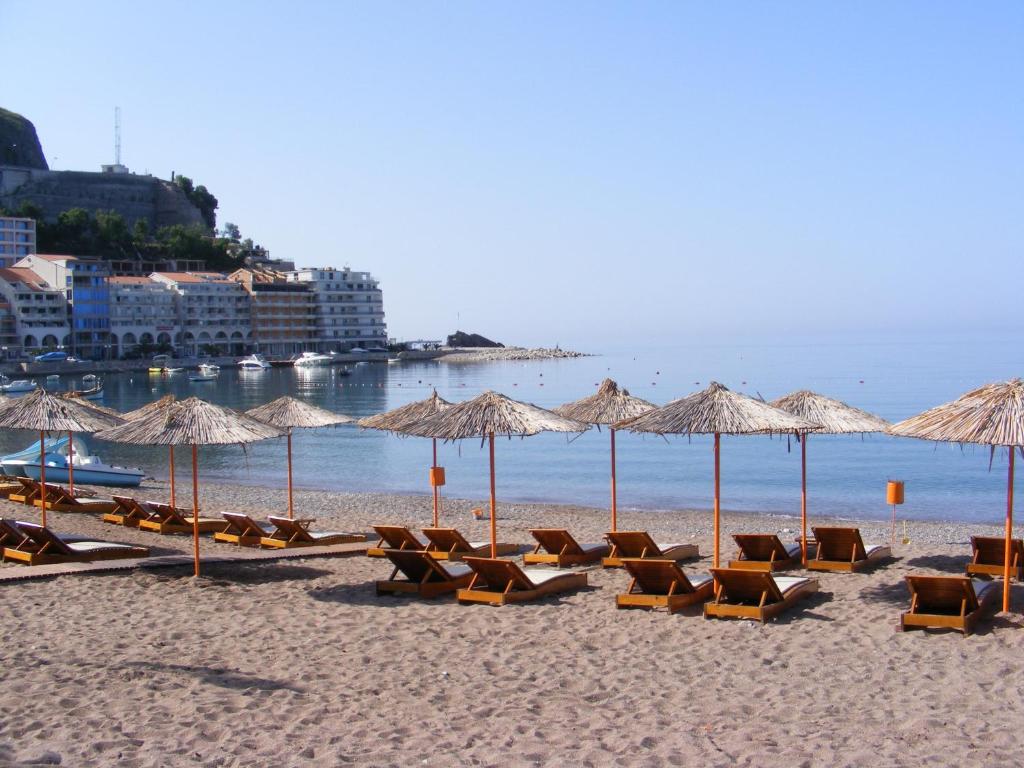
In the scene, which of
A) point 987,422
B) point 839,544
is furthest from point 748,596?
point 839,544

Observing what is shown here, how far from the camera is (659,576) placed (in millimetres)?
9883

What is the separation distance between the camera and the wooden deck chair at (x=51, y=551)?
11.7 meters

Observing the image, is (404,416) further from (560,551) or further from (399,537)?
(560,551)

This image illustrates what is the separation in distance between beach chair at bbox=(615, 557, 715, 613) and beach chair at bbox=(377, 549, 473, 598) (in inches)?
69.4

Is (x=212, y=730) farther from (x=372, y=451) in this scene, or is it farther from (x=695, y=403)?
(x=372, y=451)

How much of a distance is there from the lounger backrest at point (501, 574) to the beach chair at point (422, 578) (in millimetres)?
329

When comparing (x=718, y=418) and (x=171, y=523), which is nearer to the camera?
(x=718, y=418)

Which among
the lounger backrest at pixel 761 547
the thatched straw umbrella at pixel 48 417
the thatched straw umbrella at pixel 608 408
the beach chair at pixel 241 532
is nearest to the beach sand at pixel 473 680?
the lounger backrest at pixel 761 547

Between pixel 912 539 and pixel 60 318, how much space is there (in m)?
101

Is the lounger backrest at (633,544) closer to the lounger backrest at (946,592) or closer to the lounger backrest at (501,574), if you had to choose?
the lounger backrest at (501,574)

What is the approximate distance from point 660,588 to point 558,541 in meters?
3.13

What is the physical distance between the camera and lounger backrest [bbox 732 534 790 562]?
1238 cm

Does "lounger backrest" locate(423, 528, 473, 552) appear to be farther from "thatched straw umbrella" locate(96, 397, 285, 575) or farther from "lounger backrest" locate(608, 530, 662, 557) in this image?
"thatched straw umbrella" locate(96, 397, 285, 575)

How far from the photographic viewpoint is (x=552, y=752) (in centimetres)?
612
